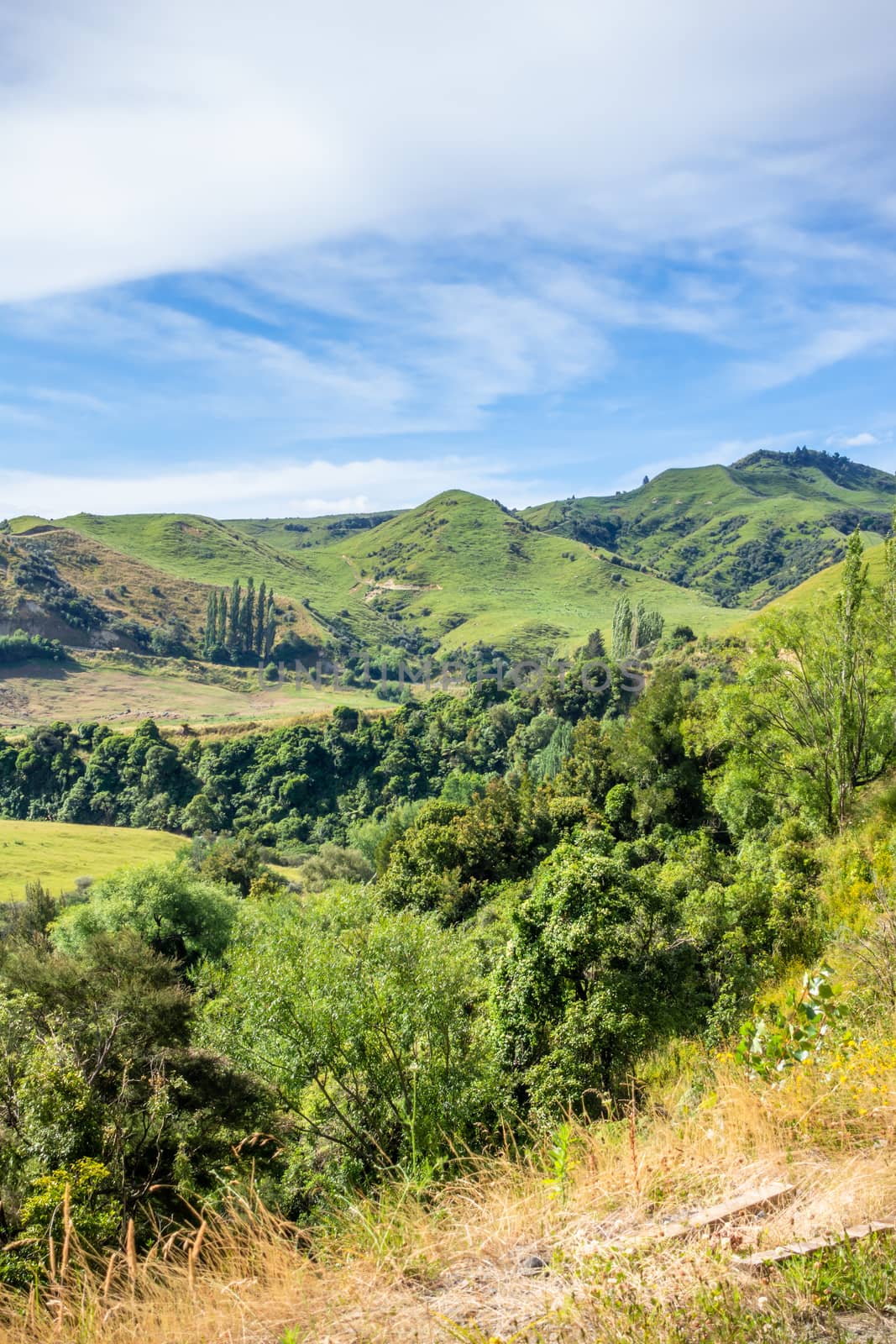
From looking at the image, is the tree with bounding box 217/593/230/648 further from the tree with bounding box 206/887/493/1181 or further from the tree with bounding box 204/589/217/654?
the tree with bounding box 206/887/493/1181

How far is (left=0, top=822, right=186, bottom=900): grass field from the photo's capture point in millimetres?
66562

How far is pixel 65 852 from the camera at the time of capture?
77.2 m

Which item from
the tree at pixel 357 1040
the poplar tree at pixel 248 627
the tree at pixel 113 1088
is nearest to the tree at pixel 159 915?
the tree at pixel 113 1088

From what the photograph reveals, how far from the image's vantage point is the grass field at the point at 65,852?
6656 cm

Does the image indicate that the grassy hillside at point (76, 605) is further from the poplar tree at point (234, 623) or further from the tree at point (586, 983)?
the tree at point (586, 983)

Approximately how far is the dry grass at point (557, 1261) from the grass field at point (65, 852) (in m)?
64.3

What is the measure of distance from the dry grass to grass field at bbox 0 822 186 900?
6431 cm

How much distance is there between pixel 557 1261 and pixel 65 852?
277 ft

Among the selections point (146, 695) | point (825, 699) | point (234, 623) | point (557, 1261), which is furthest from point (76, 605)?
point (557, 1261)

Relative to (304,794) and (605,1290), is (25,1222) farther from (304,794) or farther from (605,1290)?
(304,794)

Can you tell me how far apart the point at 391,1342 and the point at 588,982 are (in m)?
10.6

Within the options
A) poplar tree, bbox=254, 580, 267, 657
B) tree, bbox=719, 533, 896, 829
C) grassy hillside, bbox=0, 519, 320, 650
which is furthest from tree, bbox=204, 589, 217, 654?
tree, bbox=719, 533, 896, 829

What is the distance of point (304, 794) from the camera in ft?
318

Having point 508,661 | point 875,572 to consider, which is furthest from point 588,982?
point 508,661
